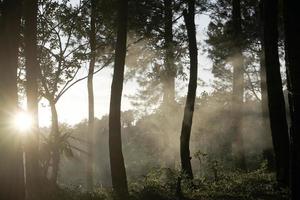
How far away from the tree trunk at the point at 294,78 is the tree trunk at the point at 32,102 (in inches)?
285

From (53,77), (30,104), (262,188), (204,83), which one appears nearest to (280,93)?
(262,188)

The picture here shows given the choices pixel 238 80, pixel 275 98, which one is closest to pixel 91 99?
pixel 238 80

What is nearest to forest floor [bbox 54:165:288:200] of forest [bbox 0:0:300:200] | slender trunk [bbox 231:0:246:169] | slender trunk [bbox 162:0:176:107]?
forest [bbox 0:0:300:200]

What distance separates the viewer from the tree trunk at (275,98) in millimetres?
12352

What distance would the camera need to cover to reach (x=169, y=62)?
21906 millimetres

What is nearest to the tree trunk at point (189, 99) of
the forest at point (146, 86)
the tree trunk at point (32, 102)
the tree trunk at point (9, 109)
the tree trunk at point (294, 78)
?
the forest at point (146, 86)

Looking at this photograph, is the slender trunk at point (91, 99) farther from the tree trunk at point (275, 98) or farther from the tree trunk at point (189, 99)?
the tree trunk at point (275, 98)

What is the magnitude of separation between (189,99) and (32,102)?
7.04 metres

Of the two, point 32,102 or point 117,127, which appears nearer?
point 32,102

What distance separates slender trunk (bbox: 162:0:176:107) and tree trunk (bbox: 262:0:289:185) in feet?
28.2

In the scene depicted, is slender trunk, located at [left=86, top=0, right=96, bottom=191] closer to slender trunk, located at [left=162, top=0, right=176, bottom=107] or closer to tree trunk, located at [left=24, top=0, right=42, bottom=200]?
slender trunk, located at [left=162, top=0, right=176, bottom=107]

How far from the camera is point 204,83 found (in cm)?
2952

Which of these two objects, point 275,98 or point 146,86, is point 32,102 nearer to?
point 275,98

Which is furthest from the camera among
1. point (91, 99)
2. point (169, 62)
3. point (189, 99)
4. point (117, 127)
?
point (91, 99)
